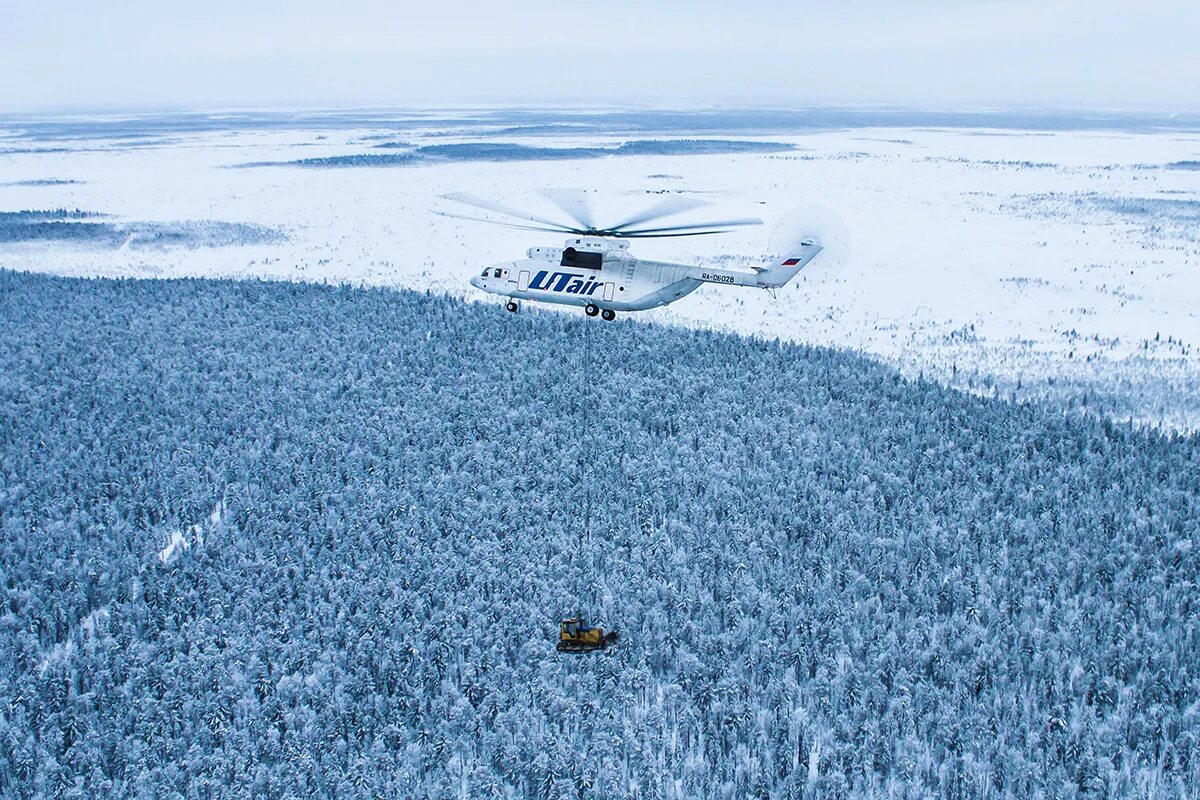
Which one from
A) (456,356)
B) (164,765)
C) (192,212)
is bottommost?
(164,765)

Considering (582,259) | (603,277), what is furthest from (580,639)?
(582,259)

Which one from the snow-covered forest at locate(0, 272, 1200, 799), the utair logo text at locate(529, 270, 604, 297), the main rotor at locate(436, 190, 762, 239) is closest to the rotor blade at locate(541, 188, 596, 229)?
the main rotor at locate(436, 190, 762, 239)

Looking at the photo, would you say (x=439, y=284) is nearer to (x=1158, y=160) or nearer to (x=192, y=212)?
(x=192, y=212)

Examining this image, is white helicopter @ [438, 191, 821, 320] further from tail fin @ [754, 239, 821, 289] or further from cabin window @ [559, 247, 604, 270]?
tail fin @ [754, 239, 821, 289]

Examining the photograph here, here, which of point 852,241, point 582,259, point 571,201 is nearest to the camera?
point 571,201

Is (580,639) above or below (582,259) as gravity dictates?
below

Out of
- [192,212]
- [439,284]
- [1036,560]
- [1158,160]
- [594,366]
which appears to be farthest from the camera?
[1158,160]

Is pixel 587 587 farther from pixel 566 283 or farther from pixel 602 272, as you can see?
pixel 602 272

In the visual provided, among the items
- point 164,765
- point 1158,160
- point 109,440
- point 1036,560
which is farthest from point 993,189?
point 164,765
